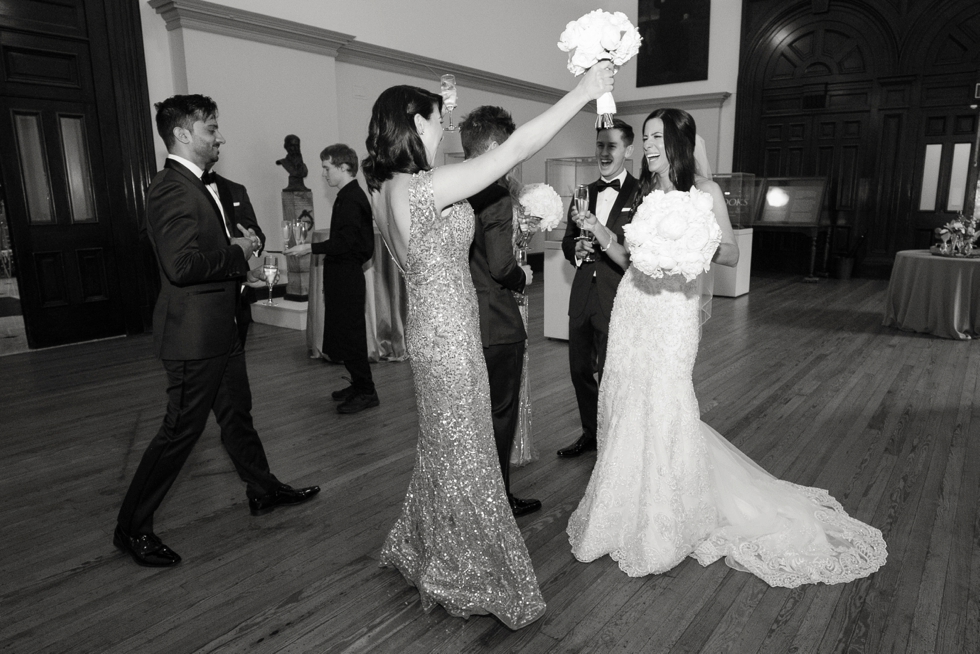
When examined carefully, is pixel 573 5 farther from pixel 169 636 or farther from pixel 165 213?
pixel 169 636

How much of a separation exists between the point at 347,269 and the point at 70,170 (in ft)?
13.4

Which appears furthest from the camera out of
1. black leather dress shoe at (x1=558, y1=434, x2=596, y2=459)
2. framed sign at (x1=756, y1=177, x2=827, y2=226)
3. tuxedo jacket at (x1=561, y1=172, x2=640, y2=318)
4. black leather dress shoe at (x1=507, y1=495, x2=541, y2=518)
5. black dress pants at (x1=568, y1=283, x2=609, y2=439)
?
framed sign at (x1=756, y1=177, x2=827, y2=226)

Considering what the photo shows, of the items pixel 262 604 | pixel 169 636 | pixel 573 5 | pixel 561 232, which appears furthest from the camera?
pixel 573 5

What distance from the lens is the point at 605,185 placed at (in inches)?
151

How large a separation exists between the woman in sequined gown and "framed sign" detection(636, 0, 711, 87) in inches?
524

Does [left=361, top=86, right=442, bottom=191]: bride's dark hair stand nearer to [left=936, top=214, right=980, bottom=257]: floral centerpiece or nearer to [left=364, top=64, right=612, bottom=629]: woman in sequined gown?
[left=364, top=64, right=612, bottom=629]: woman in sequined gown

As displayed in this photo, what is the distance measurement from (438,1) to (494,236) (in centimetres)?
982

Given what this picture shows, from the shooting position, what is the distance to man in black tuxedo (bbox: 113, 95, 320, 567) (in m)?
2.60

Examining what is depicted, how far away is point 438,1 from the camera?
1095 centimetres

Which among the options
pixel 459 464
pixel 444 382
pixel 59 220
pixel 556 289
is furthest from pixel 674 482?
pixel 59 220

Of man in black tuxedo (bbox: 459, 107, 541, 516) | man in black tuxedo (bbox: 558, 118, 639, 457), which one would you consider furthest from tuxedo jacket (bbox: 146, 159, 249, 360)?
man in black tuxedo (bbox: 558, 118, 639, 457)

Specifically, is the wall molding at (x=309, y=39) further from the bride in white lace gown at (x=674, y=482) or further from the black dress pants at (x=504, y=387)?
the black dress pants at (x=504, y=387)

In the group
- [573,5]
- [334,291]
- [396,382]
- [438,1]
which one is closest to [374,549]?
[334,291]

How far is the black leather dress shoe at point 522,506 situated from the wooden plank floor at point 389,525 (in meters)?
0.08
